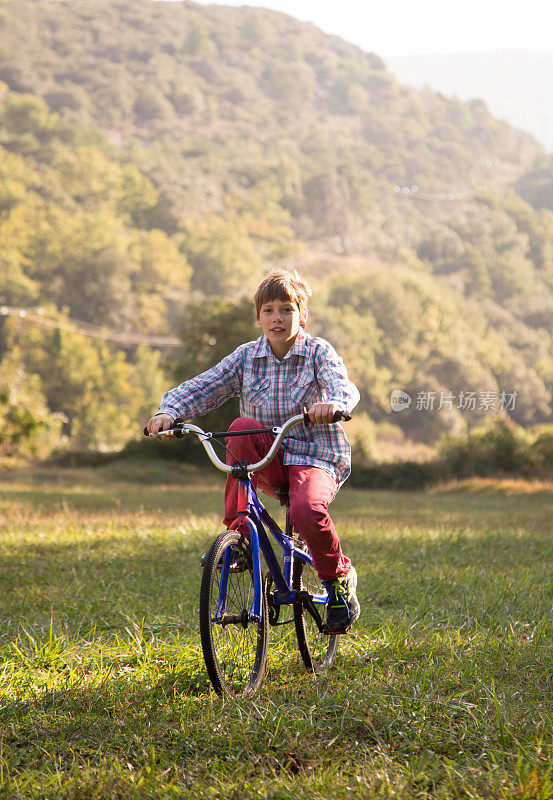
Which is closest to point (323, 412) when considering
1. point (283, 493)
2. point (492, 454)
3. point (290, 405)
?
point (290, 405)

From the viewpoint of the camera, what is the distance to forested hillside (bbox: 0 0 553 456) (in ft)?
213

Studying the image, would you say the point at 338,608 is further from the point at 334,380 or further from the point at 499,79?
the point at 499,79

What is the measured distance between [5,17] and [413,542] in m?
117

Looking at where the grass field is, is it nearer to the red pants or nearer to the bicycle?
the bicycle

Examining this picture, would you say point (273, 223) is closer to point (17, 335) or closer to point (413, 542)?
point (17, 335)

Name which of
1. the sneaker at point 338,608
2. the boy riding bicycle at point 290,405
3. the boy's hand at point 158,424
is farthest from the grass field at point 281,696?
the boy's hand at point 158,424

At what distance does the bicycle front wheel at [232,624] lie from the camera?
3229 mm

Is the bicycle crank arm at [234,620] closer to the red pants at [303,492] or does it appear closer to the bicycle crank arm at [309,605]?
the bicycle crank arm at [309,605]

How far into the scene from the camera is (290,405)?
382cm

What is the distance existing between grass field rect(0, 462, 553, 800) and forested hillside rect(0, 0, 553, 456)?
2561cm

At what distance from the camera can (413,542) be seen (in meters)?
8.38

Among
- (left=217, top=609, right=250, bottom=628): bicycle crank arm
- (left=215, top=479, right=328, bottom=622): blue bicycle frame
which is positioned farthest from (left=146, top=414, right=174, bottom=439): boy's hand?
(left=217, top=609, right=250, bottom=628): bicycle crank arm

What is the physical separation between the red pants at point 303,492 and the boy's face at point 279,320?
445mm

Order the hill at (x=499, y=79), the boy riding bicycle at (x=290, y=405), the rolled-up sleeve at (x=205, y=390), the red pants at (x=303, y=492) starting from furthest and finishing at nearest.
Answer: the hill at (x=499, y=79) → the rolled-up sleeve at (x=205, y=390) → the boy riding bicycle at (x=290, y=405) → the red pants at (x=303, y=492)
